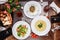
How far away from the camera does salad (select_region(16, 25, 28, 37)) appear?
1.54 m

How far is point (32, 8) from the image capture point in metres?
1.56

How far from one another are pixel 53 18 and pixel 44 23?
0.09 meters

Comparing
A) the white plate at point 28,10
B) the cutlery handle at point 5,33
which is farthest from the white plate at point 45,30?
the cutlery handle at point 5,33

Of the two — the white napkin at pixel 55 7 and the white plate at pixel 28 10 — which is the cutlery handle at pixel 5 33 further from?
the white napkin at pixel 55 7

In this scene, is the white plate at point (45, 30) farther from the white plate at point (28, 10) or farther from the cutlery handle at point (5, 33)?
the cutlery handle at point (5, 33)

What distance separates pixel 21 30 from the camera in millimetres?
1552

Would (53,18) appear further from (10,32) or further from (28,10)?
(10,32)

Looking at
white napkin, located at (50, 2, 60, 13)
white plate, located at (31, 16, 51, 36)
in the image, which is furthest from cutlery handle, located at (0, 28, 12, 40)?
white napkin, located at (50, 2, 60, 13)

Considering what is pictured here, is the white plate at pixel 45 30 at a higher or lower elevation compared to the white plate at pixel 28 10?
lower

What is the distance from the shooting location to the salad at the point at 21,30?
1.54 metres

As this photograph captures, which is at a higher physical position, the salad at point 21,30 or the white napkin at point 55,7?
the white napkin at point 55,7

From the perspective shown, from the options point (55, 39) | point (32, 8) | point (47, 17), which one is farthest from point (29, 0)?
point (55, 39)

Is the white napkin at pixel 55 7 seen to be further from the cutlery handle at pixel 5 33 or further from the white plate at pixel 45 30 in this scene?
the cutlery handle at pixel 5 33

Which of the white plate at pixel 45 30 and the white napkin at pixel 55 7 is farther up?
the white napkin at pixel 55 7
